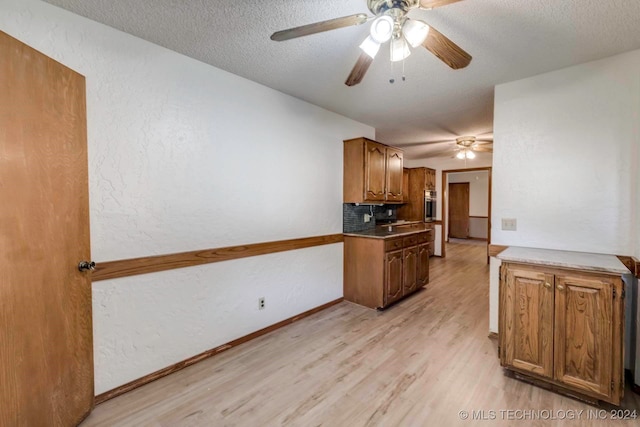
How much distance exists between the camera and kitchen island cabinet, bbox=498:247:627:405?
1674mm

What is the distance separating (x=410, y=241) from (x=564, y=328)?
2050mm

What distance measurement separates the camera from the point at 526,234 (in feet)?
Result: 8.17

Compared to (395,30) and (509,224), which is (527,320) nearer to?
(509,224)

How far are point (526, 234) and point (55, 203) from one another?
3.56 meters

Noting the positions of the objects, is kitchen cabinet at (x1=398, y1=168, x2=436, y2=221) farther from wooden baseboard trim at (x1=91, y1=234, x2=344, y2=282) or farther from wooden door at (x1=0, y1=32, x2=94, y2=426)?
wooden door at (x1=0, y1=32, x2=94, y2=426)

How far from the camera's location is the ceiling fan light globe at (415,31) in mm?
1329

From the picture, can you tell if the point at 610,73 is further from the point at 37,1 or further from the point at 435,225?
the point at 435,225

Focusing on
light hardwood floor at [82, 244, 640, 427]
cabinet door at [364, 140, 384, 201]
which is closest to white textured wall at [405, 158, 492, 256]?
cabinet door at [364, 140, 384, 201]

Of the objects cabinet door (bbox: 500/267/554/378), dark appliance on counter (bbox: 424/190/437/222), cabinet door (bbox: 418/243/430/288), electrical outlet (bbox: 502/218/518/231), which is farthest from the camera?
dark appliance on counter (bbox: 424/190/437/222)

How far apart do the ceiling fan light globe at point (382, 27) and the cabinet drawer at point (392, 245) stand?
2.38m

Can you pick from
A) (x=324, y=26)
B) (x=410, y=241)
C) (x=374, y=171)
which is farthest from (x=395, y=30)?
(x=410, y=241)

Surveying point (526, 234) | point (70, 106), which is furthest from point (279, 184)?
point (526, 234)

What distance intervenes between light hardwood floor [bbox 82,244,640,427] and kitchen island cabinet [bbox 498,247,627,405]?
183mm

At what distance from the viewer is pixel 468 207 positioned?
31.8 feet
